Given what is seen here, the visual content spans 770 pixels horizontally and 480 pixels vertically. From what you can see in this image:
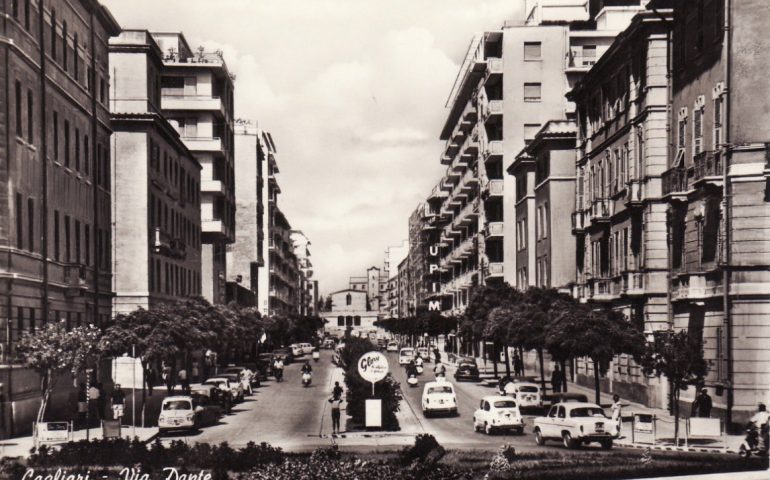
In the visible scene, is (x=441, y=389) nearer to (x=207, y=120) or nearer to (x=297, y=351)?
(x=207, y=120)

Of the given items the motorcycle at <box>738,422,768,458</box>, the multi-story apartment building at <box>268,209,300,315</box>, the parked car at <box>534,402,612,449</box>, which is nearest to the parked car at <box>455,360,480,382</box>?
the parked car at <box>534,402,612,449</box>

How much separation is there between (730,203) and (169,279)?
27.2m

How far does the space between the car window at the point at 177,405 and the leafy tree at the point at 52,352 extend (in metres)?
6.44

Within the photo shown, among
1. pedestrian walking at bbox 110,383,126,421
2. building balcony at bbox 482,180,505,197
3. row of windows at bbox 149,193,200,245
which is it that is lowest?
pedestrian walking at bbox 110,383,126,421

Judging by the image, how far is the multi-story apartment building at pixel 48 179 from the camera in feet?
105

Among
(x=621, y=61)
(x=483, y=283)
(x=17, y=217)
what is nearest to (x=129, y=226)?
(x=17, y=217)

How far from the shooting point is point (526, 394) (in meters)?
52.0

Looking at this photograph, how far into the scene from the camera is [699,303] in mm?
40625

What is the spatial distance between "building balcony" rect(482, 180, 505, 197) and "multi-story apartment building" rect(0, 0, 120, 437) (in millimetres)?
43022

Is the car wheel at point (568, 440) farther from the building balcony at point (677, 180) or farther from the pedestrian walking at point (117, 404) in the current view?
the pedestrian walking at point (117, 404)

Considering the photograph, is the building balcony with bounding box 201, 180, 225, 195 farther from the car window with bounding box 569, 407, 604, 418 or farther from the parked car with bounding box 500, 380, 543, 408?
the car window with bounding box 569, 407, 604, 418

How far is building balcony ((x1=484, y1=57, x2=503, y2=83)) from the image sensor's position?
64938 millimetres

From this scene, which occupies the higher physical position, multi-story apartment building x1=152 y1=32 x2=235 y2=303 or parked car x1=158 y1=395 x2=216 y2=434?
multi-story apartment building x1=152 y1=32 x2=235 y2=303

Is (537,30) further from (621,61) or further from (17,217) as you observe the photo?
(17,217)
